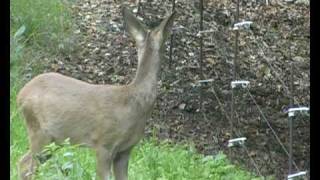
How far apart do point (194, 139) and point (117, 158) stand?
2.80 meters

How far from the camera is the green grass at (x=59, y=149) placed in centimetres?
504

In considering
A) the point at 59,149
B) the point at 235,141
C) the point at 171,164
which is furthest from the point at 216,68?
the point at 59,149

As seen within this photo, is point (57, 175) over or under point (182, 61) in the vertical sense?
under

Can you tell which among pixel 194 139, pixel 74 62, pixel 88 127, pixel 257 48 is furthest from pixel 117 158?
pixel 257 48

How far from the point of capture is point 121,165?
19.0 ft

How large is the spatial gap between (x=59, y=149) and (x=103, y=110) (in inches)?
50.5

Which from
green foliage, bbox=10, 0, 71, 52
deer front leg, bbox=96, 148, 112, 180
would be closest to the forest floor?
green foliage, bbox=10, 0, 71, 52

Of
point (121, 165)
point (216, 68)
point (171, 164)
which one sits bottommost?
point (171, 164)

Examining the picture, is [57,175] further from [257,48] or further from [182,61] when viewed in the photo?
[257,48]

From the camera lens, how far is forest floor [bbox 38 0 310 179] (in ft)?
28.2

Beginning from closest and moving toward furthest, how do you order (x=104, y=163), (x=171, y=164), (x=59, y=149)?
(x=59, y=149)
(x=104, y=163)
(x=171, y=164)

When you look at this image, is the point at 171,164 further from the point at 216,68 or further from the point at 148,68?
the point at 216,68

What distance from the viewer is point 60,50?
34.6 ft

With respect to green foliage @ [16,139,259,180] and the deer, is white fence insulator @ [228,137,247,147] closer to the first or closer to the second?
green foliage @ [16,139,259,180]
